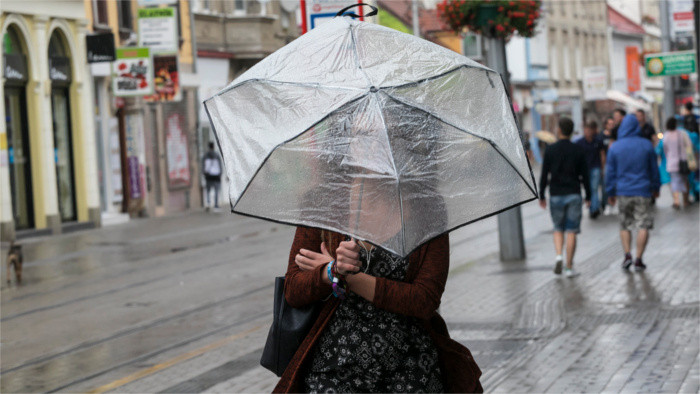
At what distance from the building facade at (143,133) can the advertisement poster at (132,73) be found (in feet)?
2.49

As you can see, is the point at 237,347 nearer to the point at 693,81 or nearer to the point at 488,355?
the point at 488,355

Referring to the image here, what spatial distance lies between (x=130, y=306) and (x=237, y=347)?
3.56 m

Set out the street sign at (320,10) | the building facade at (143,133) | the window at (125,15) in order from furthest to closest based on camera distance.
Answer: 1. the window at (125,15)
2. the building facade at (143,133)
3. the street sign at (320,10)

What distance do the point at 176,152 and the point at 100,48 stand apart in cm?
723

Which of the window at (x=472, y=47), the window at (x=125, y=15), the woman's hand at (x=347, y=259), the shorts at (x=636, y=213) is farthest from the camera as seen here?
the window at (x=472, y=47)

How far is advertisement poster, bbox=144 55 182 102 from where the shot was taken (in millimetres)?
30547

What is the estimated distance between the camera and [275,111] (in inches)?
165

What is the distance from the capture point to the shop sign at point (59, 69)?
1091 inches

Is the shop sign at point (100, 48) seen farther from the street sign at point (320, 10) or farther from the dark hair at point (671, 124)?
the street sign at point (320, 10)

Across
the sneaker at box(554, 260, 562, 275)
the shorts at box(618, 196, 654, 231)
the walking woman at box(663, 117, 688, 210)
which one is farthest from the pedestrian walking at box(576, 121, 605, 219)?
the sneaker at box(554, 260, 562, 275)

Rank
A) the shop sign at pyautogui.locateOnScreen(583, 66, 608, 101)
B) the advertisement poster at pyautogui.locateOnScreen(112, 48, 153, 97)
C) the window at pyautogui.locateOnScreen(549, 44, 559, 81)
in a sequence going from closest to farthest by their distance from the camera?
the advertisement poster at pyautogui.locateOnScreen(112, 48, 153, 97)
the shop sign at pyautogui.locateOnScreen(583, 66, 608, 101)
the window at pyautogui.locateOnScreen(549, 44, 559, 81)

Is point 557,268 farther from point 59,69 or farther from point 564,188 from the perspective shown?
point 59,69

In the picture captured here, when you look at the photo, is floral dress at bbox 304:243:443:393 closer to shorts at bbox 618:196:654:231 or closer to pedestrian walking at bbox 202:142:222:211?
shorts at bbox 618:196:654:231

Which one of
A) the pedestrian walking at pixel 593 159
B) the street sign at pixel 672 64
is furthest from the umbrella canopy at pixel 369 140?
the street sign at pixel 672 64
